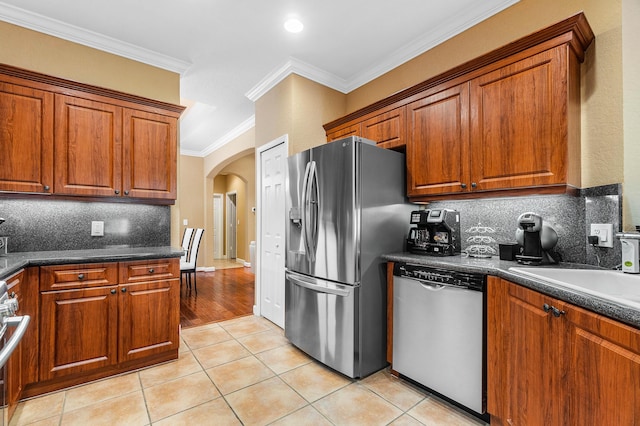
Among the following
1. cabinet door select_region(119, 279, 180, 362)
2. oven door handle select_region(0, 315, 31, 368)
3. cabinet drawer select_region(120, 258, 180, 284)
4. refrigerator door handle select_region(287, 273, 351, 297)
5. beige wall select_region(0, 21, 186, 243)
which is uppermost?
beige wall select_region(0, 21, 186, 243)

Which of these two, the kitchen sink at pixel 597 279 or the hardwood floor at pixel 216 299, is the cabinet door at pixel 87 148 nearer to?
the hardwood floor at pixel 216 299

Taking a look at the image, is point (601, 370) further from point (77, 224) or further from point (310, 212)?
point (77, 224)

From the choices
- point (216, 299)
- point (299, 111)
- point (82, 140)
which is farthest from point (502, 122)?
point (216, 299)

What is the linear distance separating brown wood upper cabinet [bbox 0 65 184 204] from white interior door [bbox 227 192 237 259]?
21.9 feet

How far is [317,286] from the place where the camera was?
98.7 inches

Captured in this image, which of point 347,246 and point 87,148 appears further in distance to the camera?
point 87,148

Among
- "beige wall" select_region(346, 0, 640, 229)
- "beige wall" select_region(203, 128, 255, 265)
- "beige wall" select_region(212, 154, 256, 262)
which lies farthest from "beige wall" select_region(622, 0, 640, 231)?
"beige wall" select_region(212, 154, 256, 262)

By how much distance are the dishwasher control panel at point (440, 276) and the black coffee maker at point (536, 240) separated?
0.39m

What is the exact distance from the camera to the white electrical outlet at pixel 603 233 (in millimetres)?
1714

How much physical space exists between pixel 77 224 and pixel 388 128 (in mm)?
2931

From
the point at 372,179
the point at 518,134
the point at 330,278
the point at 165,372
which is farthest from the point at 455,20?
the point at 165,372

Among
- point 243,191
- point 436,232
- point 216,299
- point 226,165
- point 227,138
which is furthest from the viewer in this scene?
point 243,191

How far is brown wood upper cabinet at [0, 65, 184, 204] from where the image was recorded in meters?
2.28

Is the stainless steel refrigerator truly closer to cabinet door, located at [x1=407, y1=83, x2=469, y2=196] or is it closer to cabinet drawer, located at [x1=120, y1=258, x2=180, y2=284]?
cabinet door, located at [x1=407, y1=83, x2=469, y2=196]
